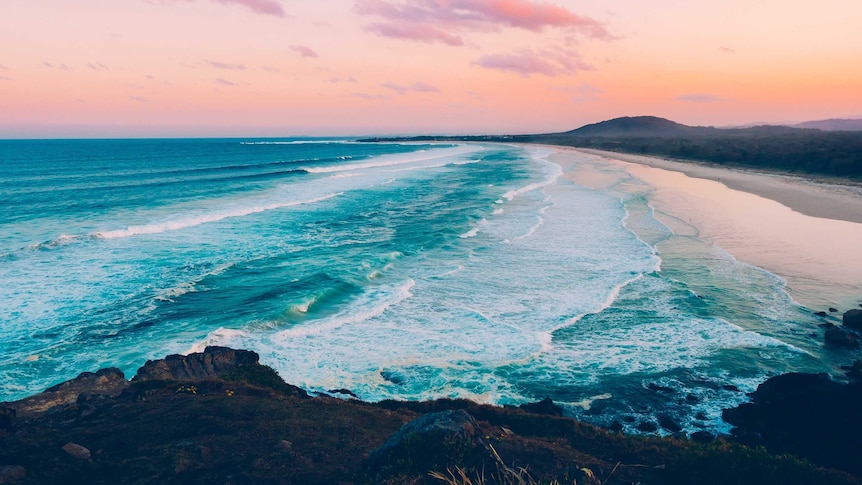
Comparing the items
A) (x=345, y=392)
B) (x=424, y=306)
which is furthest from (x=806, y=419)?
(x=424, y=306)

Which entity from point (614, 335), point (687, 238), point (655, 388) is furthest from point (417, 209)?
point (655, 388)

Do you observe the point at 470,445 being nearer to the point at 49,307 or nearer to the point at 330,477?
the point at 330,477

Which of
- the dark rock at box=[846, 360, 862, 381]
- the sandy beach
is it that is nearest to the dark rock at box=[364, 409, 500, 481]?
the dark rock at box=[846, 360, 862, 381]

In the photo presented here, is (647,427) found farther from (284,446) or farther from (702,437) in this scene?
(284,446)

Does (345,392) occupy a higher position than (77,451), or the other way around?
(77,451)

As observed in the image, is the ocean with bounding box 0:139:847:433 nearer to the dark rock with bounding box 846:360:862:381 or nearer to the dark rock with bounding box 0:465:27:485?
the dark rock with bounding box 846:360:862:381
